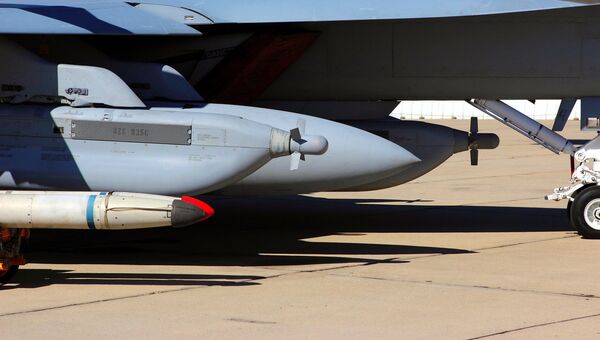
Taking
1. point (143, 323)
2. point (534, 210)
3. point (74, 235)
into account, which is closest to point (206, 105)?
point (74, 235)

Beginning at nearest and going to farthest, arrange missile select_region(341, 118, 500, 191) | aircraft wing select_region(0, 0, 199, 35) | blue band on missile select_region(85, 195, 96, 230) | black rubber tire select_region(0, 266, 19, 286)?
blue band on missile select_region(85, 195, 96, 230)
black rubber tire select_region(0, 266, 19, 286)
aircraft wing select_region(0, 0, 199, 35)
missile select_region(341, 118, 500, 191)

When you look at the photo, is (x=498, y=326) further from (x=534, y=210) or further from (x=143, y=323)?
(x=534, y=210)

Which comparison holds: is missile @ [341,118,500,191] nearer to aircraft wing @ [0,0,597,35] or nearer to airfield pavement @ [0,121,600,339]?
airfield pavement @ [0,121,600,339]

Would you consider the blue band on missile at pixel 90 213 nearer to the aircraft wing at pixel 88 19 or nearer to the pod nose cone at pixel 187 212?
the pod nose cone at pixel 187 212

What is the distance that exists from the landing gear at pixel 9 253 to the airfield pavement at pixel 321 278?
0.40 feet

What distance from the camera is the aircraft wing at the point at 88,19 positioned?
10266 mm

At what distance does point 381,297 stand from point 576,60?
5.04 m

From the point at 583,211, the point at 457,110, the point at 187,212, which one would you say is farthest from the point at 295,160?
the point at 457,110

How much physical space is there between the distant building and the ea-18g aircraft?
28.6 m

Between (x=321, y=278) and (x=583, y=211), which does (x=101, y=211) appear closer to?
(x=321, y=278)

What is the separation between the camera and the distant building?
4253 centimetres

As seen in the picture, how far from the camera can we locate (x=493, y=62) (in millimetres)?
12789

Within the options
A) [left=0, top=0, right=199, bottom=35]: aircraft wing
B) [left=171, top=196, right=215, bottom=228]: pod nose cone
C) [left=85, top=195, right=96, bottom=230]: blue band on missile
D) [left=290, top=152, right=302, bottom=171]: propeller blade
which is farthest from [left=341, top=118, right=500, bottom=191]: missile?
[left=85, top=195, right=96, bottom=230]: blue band on missile

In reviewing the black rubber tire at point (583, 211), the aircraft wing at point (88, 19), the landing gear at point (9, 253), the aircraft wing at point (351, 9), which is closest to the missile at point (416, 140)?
the black rubber tire at point (583, 211)
